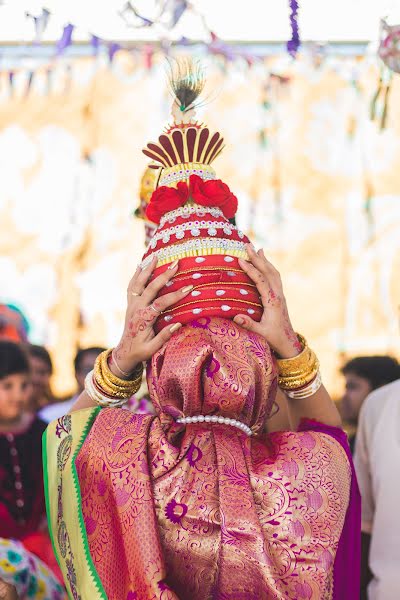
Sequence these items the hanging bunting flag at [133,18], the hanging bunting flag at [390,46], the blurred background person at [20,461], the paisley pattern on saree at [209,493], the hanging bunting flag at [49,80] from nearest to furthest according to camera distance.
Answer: the paisley pattern on saree at [209,493] → the blurred background person at [20,461] → the hanging bunting flag at [390,46] → the hanging bunting flag at [133,18] → the hanging bunting flag at [49,80]

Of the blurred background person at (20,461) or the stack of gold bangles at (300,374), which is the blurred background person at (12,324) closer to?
the blurred background person at (20,461)

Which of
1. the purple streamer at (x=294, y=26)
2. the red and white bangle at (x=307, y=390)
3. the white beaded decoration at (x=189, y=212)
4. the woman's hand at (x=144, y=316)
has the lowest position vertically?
the red and white bangle at (x=307, y=390)

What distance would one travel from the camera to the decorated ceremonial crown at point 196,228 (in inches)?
60.8

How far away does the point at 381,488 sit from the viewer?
2469 mm

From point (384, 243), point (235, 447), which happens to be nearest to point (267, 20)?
point (384, 243)

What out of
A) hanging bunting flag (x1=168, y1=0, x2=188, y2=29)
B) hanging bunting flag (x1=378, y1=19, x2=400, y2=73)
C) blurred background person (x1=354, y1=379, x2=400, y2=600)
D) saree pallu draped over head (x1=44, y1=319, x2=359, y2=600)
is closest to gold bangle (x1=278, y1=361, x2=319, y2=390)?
saree pallu draped over head (x1=44, y1=319, x2=359, y2=600)

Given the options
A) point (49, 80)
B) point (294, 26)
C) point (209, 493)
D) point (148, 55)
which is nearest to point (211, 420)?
point (209, 493)

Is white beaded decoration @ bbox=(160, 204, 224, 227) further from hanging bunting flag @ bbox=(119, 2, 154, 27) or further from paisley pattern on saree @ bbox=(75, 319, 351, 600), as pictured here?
hanging bunting flag @ bbox=(119, 2, 154, 27)

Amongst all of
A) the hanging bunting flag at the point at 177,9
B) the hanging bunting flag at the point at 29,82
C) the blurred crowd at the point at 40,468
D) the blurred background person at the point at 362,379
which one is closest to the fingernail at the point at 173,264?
the blurred crowd at the point at 40,468

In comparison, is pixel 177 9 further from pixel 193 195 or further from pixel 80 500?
pixel 80 500

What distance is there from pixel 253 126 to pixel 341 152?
29.0 inches

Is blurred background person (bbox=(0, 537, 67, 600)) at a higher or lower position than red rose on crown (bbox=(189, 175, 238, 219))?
lower

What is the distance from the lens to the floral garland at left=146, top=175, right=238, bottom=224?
5.24 ft

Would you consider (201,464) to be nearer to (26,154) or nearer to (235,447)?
(235,447)
